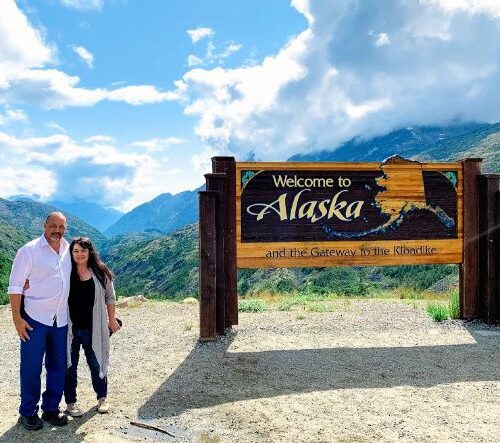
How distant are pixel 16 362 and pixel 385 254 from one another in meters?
6.70

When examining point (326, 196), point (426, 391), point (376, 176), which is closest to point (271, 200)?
point (326, 196)

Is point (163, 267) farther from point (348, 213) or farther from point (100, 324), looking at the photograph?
point (100, 324)

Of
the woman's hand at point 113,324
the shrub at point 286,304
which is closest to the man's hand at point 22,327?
the woman's hand at point 113,324

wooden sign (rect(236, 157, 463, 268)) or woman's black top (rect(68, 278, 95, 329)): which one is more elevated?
wooden sign (rect(236, 157, 463, 268))

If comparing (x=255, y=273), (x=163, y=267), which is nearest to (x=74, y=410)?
(x=255, y=273)

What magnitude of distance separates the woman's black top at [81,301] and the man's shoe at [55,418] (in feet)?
3.05

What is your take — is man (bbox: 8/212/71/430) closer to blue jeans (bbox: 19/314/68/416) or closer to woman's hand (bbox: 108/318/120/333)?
blue jeans (bbox: 19/314/68/416)

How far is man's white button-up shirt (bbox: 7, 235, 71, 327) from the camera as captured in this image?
5.07 meters

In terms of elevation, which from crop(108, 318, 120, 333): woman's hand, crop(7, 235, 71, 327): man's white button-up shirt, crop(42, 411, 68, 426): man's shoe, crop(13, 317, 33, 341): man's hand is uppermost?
crop(7, 235, 71, 327): man's white button-up shirt

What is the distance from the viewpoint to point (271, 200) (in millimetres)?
9523

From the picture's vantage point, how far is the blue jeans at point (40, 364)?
17.1ft

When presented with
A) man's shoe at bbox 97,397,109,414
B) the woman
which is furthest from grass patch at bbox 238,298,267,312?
the woman

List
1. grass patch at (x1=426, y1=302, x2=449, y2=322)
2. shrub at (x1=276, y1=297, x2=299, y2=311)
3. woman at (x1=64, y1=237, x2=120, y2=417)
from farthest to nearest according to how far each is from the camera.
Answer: shrub at (x1=276, y1=297, x2=299, y2=311), grass patch at (x1=426, y1=302, x2=449, y2=322), woman at (x1=64, y1=237, x2=120, y2=417)

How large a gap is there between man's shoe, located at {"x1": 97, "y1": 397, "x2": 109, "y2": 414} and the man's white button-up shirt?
1.20 meters
